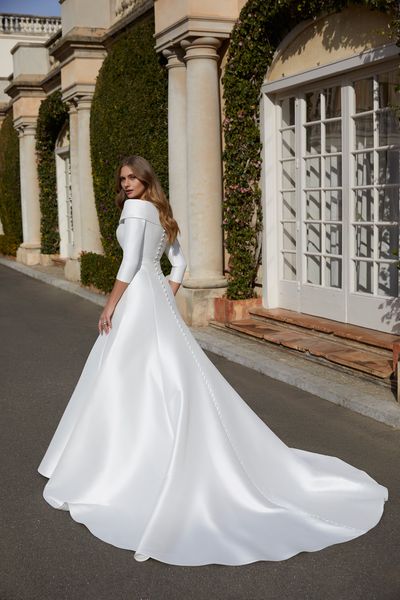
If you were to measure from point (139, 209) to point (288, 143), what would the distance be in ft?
17.7

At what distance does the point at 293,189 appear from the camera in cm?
914

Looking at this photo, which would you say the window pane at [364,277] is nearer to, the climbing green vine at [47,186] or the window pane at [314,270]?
the window pane at [314,270]

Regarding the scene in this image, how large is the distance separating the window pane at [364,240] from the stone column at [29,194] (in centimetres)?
1290

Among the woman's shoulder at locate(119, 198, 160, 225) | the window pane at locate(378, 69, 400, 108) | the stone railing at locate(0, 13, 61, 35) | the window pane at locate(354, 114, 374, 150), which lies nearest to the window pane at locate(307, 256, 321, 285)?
the window pane at locate(354, 114, 374, 150)

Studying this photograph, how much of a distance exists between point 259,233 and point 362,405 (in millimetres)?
4215

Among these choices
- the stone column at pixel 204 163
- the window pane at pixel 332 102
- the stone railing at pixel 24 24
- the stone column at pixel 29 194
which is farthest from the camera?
the stone railing at pixel 24 24

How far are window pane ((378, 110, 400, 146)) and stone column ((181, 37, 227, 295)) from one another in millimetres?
2561

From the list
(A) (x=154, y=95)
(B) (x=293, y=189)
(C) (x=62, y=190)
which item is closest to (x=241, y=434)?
(B) (x=293, y=189)

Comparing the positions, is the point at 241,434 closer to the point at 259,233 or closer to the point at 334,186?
the point at 334,186

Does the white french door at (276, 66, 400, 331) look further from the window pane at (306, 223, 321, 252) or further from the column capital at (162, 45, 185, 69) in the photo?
the column capital at (162, 45, 185, 69)

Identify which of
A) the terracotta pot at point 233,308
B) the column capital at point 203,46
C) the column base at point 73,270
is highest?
the column capital at point 203,46

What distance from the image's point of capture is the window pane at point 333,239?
27.7 feet

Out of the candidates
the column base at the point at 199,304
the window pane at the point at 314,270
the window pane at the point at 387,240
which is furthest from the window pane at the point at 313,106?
the column base at the point at 199,304

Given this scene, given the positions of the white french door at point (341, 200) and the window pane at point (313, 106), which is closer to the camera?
the white french door at point (341, 200)
